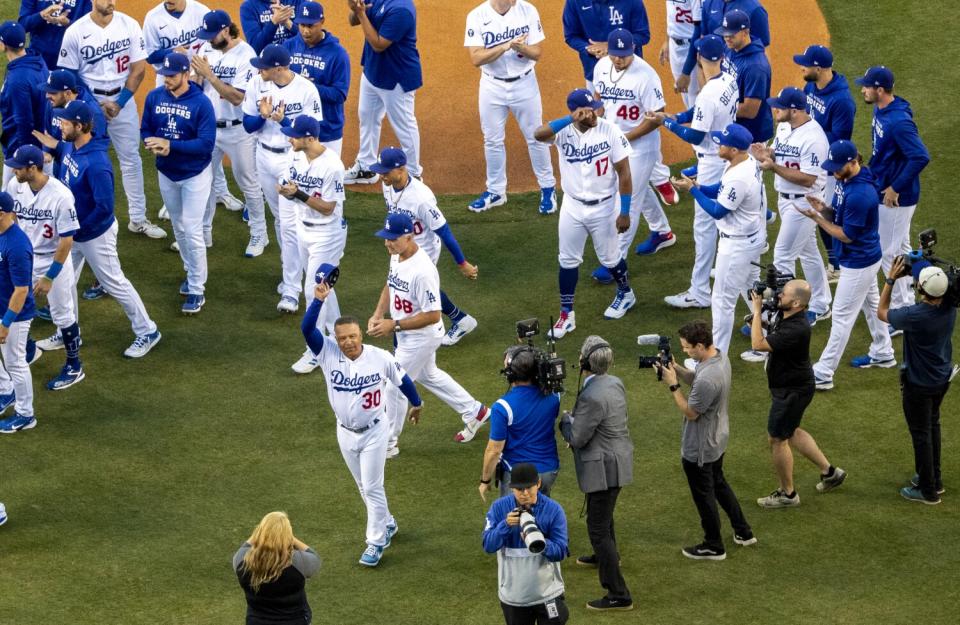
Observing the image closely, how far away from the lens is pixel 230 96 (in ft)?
36.8

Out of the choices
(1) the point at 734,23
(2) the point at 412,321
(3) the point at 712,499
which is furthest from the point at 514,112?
(3) the point at 712,499

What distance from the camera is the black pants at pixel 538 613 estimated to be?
674 cm

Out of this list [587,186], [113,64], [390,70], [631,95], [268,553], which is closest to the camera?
[268,553]

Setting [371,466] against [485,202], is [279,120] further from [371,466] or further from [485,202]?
[371,466]

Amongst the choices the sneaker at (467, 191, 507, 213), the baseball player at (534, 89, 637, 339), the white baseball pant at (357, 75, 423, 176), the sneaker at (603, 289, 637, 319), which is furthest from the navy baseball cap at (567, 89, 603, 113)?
the sneaker at (467, 191, 507, 213)

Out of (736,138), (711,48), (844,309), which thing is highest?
(711,48)

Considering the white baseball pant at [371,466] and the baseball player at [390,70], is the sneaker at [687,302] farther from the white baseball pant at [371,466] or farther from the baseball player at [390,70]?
the white baseball pant at [371,466]

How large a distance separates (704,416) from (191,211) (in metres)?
5.01

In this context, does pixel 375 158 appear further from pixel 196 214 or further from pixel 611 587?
pixel 611 587

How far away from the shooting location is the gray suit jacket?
24.5 feet

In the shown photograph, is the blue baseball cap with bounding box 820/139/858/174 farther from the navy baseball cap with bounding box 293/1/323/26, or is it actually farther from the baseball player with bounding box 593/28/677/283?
the navy baseball cap with bounding box 293/1/323/26

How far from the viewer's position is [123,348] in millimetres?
10695

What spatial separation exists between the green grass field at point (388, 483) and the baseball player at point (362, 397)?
33cm

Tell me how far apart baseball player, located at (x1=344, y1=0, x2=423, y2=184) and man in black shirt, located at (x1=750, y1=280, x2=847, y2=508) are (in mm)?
4856
